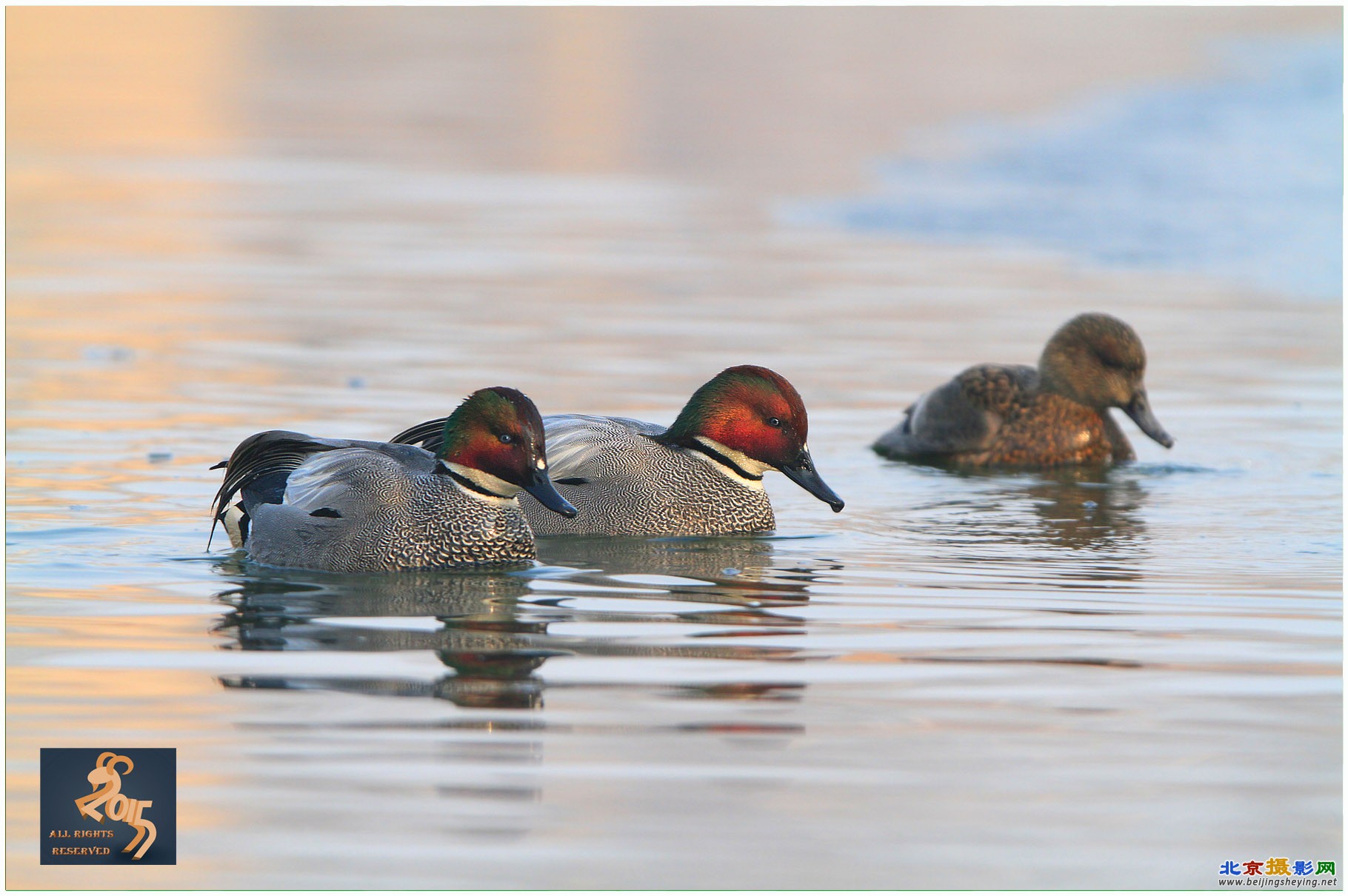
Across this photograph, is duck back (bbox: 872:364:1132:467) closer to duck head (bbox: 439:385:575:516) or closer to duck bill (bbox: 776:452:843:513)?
duck bill (bbox: 776:452:843:513)

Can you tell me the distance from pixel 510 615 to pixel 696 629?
28.7 inches

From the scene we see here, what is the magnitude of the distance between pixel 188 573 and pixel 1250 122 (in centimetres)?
2273

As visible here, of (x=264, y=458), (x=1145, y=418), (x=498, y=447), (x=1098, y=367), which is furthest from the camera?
(x=1098, y=367)

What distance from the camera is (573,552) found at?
912cm

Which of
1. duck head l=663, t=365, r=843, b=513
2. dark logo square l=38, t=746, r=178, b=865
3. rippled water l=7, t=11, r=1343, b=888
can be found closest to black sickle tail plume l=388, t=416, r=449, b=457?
rippled water l=7, t=11, r=1343, b=888

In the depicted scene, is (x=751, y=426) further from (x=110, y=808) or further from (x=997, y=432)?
(x=110, y=808)

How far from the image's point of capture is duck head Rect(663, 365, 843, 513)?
964 cm

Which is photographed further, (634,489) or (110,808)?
(634,489)

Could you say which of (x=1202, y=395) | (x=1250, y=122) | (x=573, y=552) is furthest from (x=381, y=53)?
(x=573, y=552)

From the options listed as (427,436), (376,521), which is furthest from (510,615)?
(427,436)

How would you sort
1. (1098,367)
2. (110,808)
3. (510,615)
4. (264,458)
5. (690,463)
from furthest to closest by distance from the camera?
(1098,367) < (690,463) < (264,458) < (510,615) < (110,808)

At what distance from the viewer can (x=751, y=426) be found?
382 inches

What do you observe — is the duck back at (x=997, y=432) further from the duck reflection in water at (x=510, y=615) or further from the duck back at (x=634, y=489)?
the duck reflection in water at (x=510, y=615)
